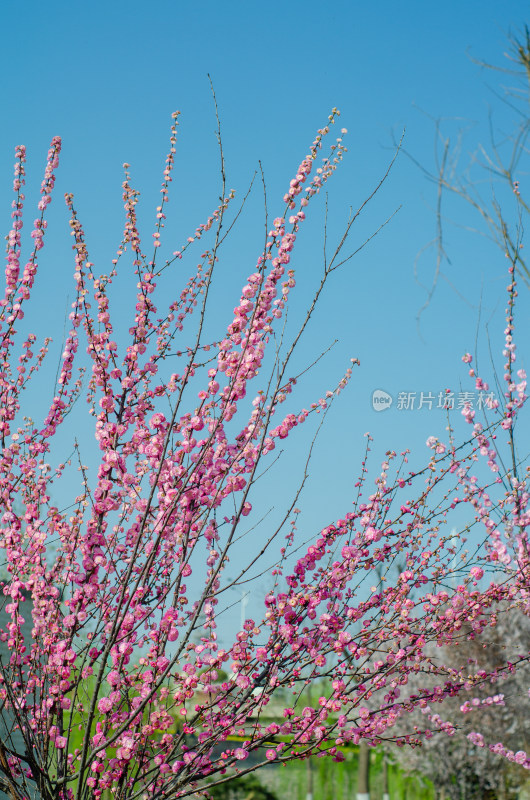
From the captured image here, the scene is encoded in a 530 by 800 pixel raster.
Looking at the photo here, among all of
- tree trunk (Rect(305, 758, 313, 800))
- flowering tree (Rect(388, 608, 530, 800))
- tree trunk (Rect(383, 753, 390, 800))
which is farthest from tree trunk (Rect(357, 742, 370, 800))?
tree trunk (Rect(383, 753, 390, 800))

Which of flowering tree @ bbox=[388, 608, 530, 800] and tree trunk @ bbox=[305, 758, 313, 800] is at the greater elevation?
flowering tree @ bbox=[388, 608, 530, 800]

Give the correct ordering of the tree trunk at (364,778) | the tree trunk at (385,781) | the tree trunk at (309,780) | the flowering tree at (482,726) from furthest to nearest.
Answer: the tree trunk at (385,781), the tree trunk at (309,780), the tree trunk at (364,778), the flowering tree at (482,726)

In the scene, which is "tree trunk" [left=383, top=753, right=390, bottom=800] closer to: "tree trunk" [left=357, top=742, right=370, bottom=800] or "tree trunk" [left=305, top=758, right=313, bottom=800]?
"tree trunk" [left=305, top=758, right=313, bottom=800]

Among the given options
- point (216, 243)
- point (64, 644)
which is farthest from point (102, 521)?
point (216, 243)

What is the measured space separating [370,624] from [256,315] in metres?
1.80

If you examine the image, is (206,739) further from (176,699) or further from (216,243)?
(216,243)

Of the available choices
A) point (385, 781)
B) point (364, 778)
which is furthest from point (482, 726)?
point (385, 781)

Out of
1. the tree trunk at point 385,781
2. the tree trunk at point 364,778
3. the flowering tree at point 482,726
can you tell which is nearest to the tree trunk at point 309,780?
the tree trunk at point 364,778

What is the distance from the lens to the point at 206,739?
321 cm

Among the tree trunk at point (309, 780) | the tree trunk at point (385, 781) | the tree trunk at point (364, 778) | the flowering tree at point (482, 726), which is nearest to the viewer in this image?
the flowering tree at point (482, 726)

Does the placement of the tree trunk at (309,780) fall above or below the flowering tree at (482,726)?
below

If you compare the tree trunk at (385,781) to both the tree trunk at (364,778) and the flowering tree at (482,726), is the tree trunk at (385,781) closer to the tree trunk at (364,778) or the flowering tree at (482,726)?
the flowering tree at (482,726)

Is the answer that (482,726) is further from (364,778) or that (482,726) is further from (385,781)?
(385,781)

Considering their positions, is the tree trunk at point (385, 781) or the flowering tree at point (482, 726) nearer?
the flowering tree at point (482, 726)
